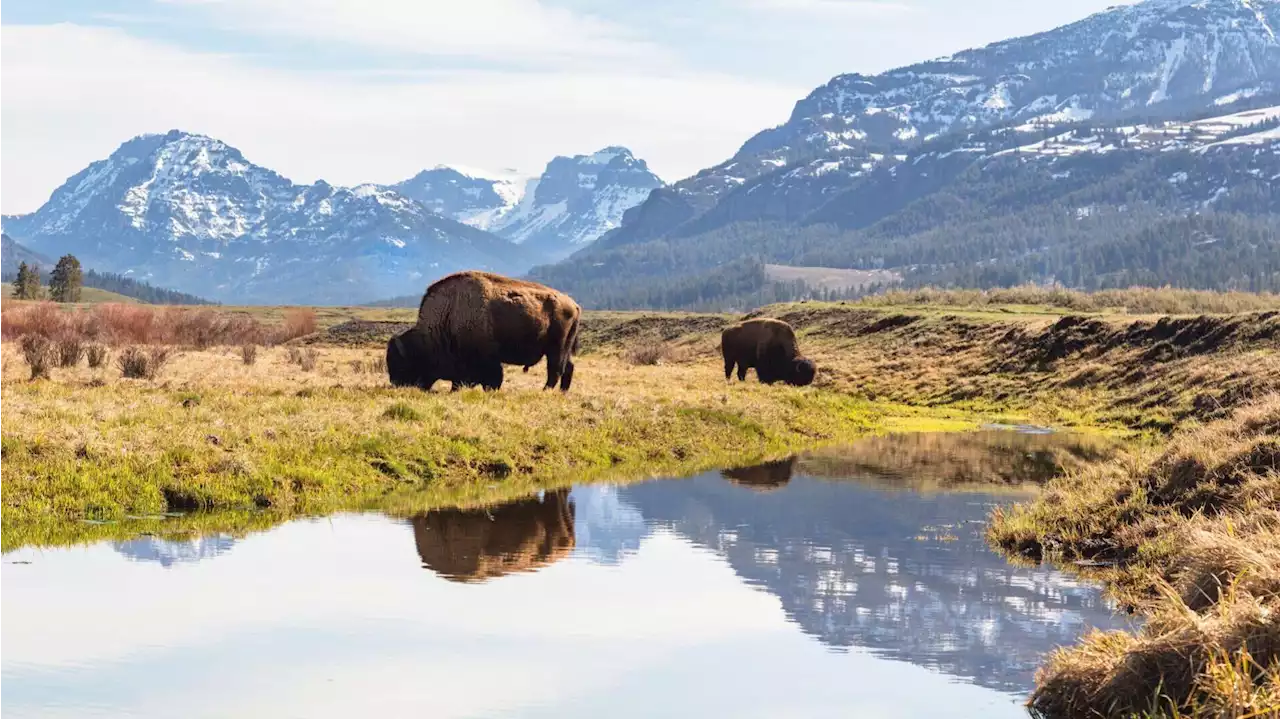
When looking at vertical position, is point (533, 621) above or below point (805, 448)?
above

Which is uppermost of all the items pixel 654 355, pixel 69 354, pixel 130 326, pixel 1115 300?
pixel 69 354

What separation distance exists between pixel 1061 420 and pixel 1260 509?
34.1 m

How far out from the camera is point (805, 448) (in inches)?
1569

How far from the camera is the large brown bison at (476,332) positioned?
3762cm

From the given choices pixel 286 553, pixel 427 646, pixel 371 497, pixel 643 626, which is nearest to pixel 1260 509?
pixel 643 626

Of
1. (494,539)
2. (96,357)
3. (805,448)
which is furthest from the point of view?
(96,357)

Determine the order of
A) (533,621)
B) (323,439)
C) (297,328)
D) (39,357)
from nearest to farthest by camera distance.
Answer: (533,621) → (323,439) → (39,357) → (297,328)

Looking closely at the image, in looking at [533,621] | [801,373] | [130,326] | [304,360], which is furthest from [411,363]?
[130,326]

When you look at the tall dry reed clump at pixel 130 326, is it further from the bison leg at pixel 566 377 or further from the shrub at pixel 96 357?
the bison leg at pixel 566 377

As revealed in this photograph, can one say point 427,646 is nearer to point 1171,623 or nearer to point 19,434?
point 1171,623

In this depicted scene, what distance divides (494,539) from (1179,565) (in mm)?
10140

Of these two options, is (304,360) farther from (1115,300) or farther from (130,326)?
(1115,300)

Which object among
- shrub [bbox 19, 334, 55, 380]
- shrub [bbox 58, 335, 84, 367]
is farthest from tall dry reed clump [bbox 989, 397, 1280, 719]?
shrub [bbox 58, 335, 84, 367]

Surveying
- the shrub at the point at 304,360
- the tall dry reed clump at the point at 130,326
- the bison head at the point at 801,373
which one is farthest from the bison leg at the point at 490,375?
the tall dry reed clump at the point at 130,326
